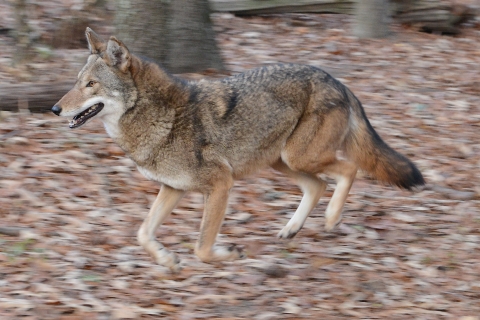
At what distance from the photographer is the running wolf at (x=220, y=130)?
571 cm

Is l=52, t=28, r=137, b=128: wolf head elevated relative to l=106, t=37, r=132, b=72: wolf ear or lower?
lower

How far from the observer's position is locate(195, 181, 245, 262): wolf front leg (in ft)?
18.6

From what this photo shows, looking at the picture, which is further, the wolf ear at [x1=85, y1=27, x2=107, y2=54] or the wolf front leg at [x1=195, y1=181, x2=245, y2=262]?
the wolf ear at [x1=85, y1=27, x2=107, y2=54]

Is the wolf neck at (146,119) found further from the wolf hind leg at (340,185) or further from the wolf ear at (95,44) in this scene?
the wolf hind leg at (340,185)

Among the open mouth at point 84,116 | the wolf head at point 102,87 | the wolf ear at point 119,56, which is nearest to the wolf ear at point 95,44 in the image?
the wolf head at point 102,87

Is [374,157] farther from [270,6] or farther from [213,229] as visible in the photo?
[270,6]

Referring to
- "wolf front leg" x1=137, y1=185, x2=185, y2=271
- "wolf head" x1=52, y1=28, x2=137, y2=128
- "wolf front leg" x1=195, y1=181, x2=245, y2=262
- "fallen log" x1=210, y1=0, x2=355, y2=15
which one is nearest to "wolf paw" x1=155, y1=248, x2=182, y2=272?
"wolf front leg" x1=137, y1=185, x2=185, y2=271

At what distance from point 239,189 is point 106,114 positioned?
204cm

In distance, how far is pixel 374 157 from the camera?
660 cm

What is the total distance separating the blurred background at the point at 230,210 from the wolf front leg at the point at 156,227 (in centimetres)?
13

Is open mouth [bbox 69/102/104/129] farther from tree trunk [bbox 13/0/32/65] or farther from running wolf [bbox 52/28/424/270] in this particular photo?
tree trunk [bbox 13/0/32/65]

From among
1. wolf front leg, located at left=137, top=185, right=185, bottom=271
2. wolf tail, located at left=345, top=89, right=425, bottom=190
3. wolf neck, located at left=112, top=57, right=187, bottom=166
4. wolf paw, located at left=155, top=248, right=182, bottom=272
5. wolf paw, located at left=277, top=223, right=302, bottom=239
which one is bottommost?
wolf paw, located at left=277, top=223, right=302, bottom=239

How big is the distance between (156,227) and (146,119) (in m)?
0.89

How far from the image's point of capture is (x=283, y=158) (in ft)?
20.7
